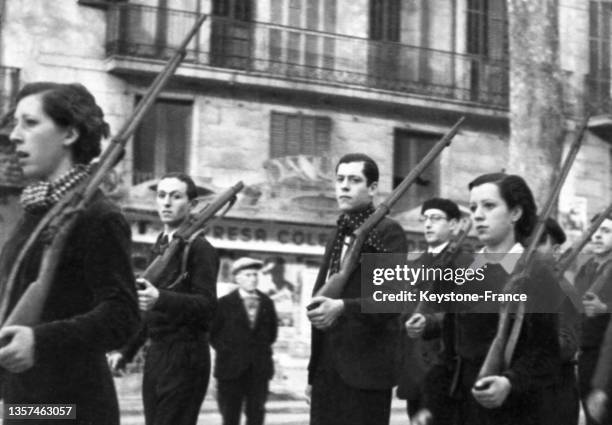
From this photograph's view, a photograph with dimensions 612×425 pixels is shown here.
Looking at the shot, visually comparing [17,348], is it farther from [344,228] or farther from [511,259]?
[344,228]

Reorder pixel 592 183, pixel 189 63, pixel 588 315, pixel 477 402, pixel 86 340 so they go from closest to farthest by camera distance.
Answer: pixel 86 340 → pixel 477 402 → pixel 588 315 → pixel 189 63 → pixel 592 183

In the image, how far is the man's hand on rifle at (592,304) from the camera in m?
7.03

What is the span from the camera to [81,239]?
3354 millimetres

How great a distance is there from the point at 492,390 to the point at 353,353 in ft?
3.71

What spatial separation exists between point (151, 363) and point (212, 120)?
43.7 ft

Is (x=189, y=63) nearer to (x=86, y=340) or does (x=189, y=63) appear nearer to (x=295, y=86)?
(x=295, y=86)

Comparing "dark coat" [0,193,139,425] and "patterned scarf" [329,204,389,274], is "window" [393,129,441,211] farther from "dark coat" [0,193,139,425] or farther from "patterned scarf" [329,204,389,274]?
"dark coat" [0,193,139,425]

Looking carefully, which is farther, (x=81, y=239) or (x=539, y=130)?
(x=539, y=130)

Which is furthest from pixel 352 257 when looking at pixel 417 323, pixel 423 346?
pixel 423 346

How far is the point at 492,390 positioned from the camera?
172 inches

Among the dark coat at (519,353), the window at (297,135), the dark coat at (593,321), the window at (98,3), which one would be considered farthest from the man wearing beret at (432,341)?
the window at (297,135)

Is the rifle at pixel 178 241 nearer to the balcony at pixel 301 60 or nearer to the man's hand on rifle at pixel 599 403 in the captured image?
the man's hand on rifle at pixel 599 403

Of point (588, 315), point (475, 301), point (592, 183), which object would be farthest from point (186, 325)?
point (592, 183)

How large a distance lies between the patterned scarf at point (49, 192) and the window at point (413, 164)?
1778 centimetres
